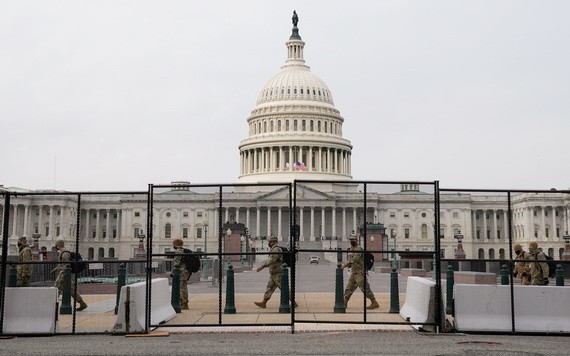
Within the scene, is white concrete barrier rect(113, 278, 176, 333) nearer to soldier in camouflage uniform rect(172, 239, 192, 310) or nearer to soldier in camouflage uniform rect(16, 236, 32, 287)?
soldier in camouflage uniform rect(172, 239, 192, 310)

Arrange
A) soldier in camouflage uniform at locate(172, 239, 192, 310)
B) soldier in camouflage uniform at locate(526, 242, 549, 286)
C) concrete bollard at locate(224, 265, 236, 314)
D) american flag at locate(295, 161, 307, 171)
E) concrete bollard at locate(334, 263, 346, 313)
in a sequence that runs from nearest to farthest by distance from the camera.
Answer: soldier in camouflage uniform at locate(526, 242, 549, 286) → concrete bollard at locate(334, 263, 346, 313) → concrete bollard at locate(224, 265, 236, 314) → soldier in camouflage uniform at locate(172, 239, 192, 310) → american flag at locate(295, 161, 307, 171)

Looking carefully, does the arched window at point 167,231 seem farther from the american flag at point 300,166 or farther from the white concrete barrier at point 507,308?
the american flag at point 300,166

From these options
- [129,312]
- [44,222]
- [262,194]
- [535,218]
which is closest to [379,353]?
[129,312]

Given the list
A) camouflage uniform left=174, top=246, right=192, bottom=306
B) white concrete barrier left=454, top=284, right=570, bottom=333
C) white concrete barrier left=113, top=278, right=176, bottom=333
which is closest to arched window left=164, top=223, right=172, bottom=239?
camouflage uniform left=174, top=246, right=192, bottom=306

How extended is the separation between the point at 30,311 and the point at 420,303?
905 centimetres

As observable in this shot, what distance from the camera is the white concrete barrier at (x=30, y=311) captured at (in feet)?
54.4

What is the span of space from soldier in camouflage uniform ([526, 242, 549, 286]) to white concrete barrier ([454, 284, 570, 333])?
2.70 m

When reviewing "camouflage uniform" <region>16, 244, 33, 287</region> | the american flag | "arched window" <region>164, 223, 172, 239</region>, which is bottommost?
"camouflage uniform" <region>16, 244, 33, 287</region>

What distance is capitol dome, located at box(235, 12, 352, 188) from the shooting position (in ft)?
489

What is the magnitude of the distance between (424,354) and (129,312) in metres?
6.92

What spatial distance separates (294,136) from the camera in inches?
5906

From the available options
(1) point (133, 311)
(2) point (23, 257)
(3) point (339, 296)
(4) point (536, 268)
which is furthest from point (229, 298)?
(4) point (536, 268)

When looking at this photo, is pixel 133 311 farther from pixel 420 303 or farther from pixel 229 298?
pixel 420 303

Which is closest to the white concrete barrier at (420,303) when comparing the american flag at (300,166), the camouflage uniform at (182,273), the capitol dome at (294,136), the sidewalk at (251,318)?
the sidewalk at (251,318)
